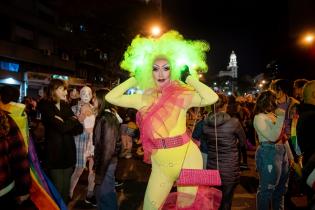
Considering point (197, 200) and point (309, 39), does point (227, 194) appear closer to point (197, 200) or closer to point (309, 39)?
point (197, 200)

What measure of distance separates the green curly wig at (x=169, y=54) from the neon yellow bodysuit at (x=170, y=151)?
0.23m

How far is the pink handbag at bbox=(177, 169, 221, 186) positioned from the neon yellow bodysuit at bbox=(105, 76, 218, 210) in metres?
0.09

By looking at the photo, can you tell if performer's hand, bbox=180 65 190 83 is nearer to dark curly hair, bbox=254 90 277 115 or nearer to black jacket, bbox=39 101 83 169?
dark curly hair, bbox=254 90 277 115

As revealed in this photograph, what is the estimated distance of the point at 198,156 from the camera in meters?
3.71

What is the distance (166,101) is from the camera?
12.4 ft

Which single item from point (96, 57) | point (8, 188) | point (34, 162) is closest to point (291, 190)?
point (34, 162)

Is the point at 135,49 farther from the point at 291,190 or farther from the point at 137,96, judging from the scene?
the point at 291,190

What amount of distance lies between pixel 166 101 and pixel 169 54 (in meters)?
0.54

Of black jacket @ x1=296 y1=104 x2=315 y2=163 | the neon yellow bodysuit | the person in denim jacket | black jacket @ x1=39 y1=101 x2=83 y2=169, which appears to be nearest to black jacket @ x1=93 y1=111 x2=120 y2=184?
black jacket @ x1=39 y1=101 x2=83 y2=169

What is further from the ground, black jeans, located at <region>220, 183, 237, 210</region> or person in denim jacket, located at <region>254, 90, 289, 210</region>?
person in denim jacket, located at <region>254, 90, 289, 210</region>

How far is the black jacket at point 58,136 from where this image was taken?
5.12 meters

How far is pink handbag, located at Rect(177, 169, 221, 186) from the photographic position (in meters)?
3.51

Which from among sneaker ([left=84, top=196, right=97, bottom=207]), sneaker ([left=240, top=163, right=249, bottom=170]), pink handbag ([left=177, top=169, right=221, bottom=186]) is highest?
pink handbag ([left=177, top=169, right=221, bottom=186])

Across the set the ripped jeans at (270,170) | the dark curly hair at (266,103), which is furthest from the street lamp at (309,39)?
the ripped jeans at (270,170)
